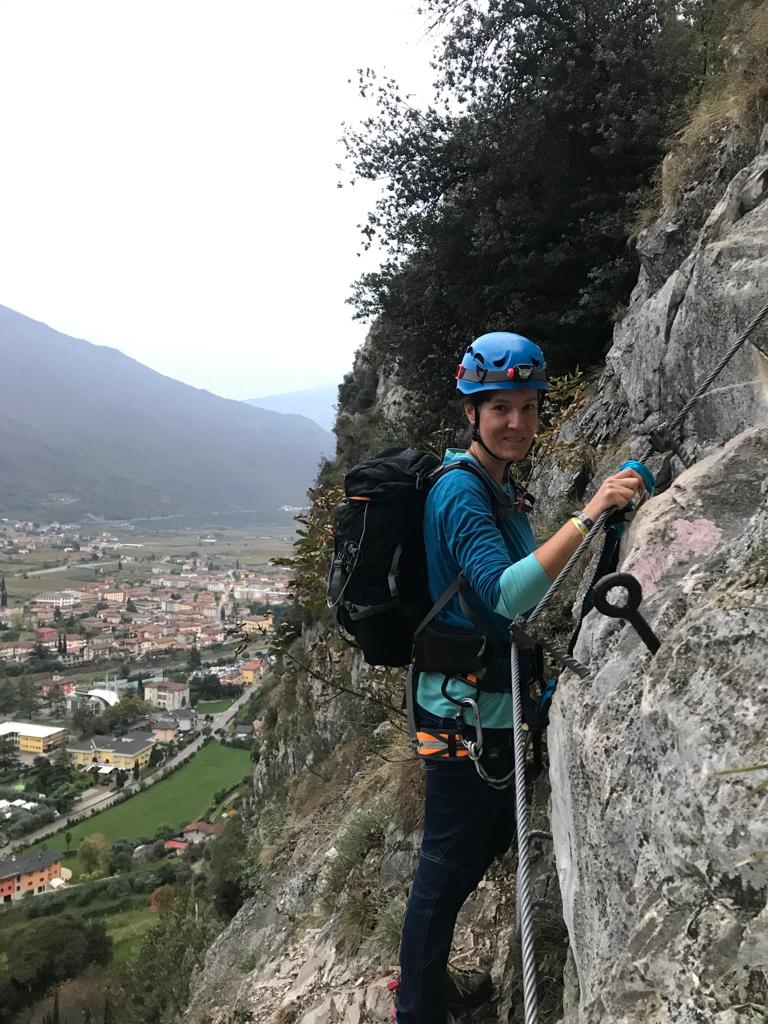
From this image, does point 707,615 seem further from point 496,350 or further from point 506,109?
point 506,109

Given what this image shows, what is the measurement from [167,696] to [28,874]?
37.0 metres

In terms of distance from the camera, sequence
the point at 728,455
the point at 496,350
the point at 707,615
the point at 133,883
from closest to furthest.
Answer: the point at 707,615 → the point at 728,455 → the point at 496,350 → the point at 133,883

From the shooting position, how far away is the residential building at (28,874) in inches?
1879

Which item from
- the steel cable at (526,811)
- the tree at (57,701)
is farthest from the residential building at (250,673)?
the steel cable at (526,811)

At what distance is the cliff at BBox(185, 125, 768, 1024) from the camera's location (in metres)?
1.40

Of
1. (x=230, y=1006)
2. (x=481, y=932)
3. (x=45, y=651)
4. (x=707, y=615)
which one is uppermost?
(x=707, y=615)

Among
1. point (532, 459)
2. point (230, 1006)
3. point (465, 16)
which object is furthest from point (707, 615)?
point (465, 16)

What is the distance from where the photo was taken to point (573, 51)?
29.2 feet

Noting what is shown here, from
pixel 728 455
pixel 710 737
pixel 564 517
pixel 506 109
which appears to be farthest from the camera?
pixel 506 109

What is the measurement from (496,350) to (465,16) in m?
9.52

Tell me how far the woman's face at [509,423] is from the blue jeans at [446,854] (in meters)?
1.06

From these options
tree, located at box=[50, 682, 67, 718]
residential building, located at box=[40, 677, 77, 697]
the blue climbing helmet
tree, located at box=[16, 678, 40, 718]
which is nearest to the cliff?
the blue climbing helmet

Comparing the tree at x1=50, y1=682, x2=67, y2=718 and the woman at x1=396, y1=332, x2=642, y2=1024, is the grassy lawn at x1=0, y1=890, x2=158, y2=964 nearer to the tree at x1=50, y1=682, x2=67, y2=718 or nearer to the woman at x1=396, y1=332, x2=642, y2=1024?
the woman at x1=396, y1=332, x2=642, y2=1024

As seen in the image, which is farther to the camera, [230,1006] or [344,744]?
[344,744]
